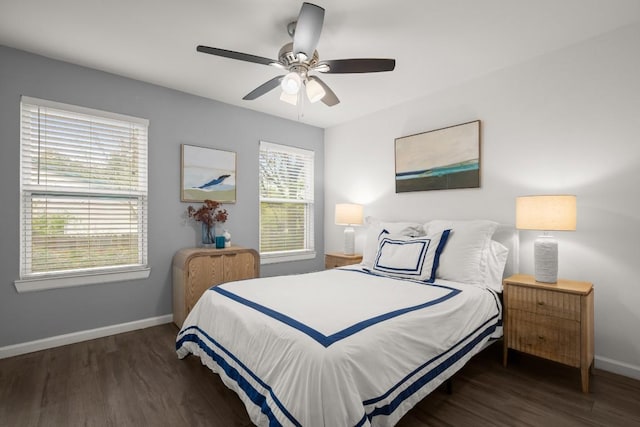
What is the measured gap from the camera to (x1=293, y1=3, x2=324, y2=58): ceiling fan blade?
1718 millimetres

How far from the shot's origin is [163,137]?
11.0 ft

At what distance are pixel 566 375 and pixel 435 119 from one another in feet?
8.45

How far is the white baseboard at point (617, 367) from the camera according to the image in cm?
224

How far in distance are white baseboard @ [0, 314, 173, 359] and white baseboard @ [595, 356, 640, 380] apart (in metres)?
3.91

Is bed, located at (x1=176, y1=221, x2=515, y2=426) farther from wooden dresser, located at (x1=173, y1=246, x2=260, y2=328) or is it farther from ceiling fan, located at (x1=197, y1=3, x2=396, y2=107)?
ceiling fan, located at (x1=197, y1=3, x2=396, y2=107)

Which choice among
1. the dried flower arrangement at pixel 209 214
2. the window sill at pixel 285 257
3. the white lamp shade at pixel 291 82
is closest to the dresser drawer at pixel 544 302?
the white lamp shade at pixel 291 82

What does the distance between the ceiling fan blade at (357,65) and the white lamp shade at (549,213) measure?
145 cm

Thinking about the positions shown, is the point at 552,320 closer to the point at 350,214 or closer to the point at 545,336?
the point at 545,336

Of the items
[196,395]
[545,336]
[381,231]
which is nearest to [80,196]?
[196,395]

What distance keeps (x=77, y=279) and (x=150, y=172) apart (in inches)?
47.4

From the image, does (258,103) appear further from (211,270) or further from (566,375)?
(566,375)

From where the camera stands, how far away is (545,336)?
2238 mm

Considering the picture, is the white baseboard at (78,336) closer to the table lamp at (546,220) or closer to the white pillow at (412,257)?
the white pillow at (412,257)

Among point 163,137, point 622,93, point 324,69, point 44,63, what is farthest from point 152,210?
point 622,93
